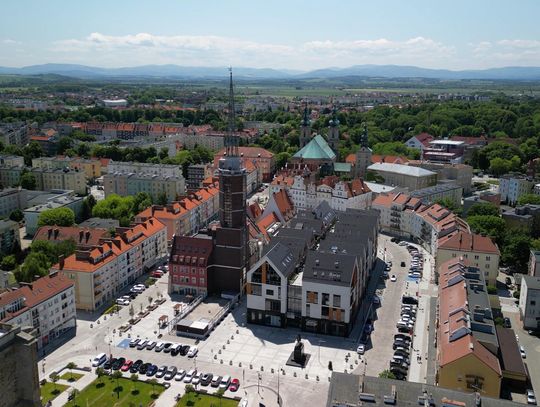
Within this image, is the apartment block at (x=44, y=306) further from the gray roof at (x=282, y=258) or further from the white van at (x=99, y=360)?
the gray roof at (x=282, y=258)

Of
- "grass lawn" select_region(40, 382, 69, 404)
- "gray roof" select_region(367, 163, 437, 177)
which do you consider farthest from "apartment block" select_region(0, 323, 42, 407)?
"gray roof" select_region(367, 163, 437, 177)

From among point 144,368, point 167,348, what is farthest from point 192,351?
point 144,368

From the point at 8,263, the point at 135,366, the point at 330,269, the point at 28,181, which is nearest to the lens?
the point at 135,366

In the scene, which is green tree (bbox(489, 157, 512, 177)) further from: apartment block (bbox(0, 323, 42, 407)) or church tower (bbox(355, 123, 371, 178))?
apartment block (bbox(0, 323, 42, 407))

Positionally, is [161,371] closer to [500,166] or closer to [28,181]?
[28,181]

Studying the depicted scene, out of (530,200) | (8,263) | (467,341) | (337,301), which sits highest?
(530,200)

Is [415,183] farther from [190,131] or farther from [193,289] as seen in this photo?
[190,131]
